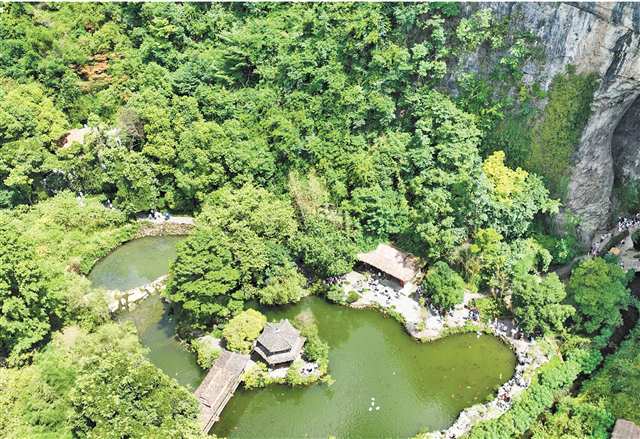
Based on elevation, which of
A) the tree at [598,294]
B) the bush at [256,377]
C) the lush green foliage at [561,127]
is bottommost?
the bush at [256,377]

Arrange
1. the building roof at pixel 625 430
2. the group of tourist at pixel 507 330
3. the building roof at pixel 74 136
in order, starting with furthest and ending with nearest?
the building roof at pixel 74 136
the group of tourist at pixel 507 330
the building roof at pixel 625 430

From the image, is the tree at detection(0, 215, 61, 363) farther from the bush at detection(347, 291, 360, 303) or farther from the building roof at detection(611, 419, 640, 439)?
the building roof at detection(611, 419, 640, 439)

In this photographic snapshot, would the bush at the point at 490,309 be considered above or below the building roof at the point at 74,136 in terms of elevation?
below

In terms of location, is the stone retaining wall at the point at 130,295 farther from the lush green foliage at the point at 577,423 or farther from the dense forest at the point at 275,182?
the lush green foliage at the point at 577,423

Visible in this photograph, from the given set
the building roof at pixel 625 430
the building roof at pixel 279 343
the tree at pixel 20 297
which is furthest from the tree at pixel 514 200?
the tree at pixel 20 297

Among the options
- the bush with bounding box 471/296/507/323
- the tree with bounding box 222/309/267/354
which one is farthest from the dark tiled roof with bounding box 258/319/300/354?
the bush with bounding box 471/296/507/323

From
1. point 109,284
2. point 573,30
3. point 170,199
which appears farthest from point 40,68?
point 573,30
